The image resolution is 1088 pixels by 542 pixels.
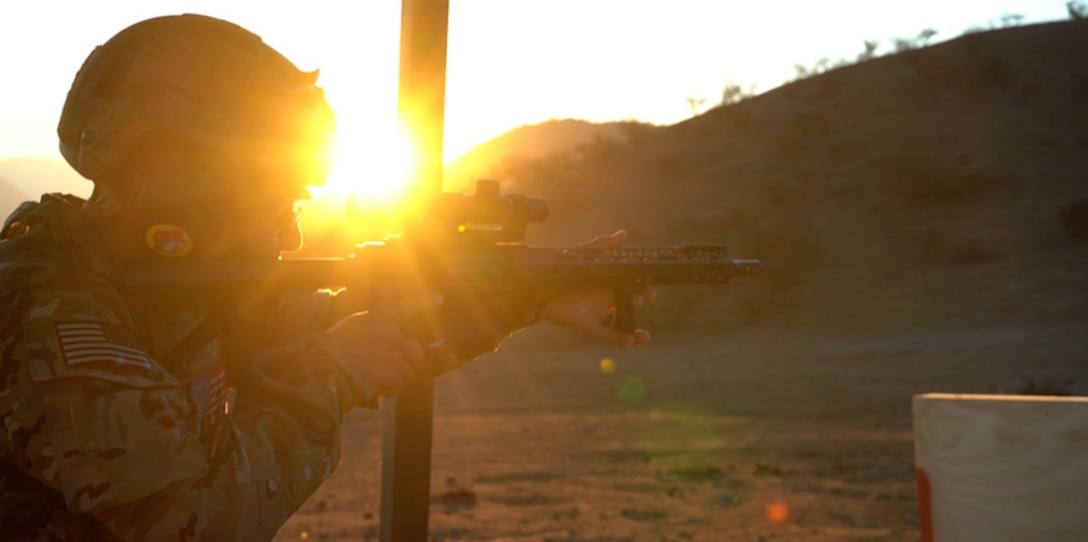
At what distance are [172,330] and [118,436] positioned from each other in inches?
19.5

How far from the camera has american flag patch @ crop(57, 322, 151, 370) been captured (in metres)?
2.00

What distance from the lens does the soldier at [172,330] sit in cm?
200

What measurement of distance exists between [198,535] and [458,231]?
1.08 m

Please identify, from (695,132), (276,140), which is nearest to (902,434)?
(276,140)

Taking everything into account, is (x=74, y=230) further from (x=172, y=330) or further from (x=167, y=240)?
(x=172, y=330)

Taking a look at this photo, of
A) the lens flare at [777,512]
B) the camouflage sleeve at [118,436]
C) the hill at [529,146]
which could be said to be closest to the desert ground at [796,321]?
the lens flare at [777,512]

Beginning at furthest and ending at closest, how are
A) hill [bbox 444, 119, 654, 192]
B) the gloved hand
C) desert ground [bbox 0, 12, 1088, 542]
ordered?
hill [bbox 444, 119, 654, 192], desert ground [bbox 0, 12, 1088, 542], the gloved hand

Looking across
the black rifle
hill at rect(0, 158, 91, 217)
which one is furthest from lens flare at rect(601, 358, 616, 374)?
the black rifle

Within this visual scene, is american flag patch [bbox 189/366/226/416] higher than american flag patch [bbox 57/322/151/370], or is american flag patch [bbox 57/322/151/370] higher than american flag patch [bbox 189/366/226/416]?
american flag patch [bbox 57/322/151/370]

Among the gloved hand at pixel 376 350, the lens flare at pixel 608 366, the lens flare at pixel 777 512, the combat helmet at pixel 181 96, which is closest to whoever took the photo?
the combat helmet at pixel 181 96

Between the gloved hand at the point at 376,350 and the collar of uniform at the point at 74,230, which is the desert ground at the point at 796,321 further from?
the collar of uniform at the point at 74,230

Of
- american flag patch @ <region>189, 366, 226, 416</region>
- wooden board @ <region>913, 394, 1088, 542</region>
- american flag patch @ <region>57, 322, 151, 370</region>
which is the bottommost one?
wooden board @ <region>913, 394, 1088, 542</region>

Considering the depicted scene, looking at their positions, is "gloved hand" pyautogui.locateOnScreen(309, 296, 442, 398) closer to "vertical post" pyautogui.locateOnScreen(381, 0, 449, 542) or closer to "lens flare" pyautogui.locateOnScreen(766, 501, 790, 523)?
"vertical post" pyautogui.locateOnScreen(381, 0, 449, 542)

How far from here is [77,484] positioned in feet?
6.48
